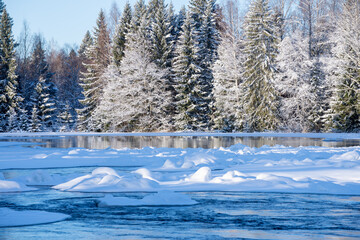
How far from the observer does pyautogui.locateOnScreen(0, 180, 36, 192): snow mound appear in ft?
30.5

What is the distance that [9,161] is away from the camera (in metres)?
14.6

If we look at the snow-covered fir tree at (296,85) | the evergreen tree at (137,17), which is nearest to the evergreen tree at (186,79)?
the evergreen tree at (137,17)

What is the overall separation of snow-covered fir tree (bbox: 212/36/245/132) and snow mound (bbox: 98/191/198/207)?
30961 mm

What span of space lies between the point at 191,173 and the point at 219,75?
29.8 m

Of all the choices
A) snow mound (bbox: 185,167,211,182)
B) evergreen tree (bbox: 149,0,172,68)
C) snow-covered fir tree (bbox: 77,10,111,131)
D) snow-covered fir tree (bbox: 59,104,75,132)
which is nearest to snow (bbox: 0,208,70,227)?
snow mound (bbox: 185,167,211,182)

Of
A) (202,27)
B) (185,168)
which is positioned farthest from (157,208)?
(202,27)

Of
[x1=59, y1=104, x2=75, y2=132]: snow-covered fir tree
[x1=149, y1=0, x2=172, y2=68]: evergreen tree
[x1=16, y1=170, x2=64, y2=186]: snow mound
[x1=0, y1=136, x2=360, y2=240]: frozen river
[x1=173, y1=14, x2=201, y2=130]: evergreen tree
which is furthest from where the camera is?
[x1=59, y1=104, x2=75, y2=132]: snow-covered fir tree

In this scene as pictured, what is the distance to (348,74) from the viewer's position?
115 feet

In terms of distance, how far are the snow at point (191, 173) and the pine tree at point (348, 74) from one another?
19.8 metres

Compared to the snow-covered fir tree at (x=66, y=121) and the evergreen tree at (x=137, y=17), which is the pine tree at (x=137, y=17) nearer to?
the evergreen tree at (x=137, y=17)

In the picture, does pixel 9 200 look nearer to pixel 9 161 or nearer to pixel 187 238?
pixel 187 238

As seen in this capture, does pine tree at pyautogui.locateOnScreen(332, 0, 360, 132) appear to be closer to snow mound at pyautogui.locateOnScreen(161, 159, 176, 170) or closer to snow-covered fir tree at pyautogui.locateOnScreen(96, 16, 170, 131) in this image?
snow-covered fir tree at pyautogui.locateOnScreen(96, 16, 170, 131)

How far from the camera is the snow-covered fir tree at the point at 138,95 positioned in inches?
1638

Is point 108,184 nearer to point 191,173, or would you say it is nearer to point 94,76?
point 191,173
